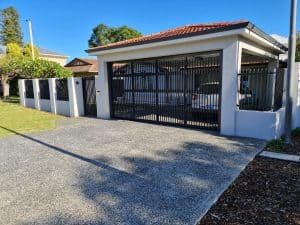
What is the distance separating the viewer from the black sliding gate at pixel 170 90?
27.8ft

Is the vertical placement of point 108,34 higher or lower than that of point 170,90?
higher

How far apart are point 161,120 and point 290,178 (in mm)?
5996

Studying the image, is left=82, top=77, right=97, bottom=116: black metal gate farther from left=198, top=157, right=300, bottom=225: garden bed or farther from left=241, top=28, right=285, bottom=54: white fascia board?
left=198, top=157, right=300, bottom=225: garden bed

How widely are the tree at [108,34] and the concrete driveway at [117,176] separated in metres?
45.5

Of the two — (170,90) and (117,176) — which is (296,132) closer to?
(170,90)

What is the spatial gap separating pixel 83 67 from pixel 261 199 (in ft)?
109

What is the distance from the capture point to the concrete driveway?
340 cm

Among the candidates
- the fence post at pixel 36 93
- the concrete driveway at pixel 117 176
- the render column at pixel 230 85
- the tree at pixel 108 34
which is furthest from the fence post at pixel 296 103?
the tree at pixel 108 34

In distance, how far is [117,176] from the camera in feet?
15.3

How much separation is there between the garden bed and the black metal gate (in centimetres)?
927

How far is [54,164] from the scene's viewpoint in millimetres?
5484

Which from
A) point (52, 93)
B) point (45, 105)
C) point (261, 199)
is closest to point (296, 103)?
point (261, 199)

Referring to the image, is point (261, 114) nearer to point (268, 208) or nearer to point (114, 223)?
point (268, 208)

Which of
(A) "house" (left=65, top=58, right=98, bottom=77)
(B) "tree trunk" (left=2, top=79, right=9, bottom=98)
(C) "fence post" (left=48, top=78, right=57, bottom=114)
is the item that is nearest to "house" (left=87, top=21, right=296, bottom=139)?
(C) "fence post" (left=48, top=78, right=57, bottom=114)
